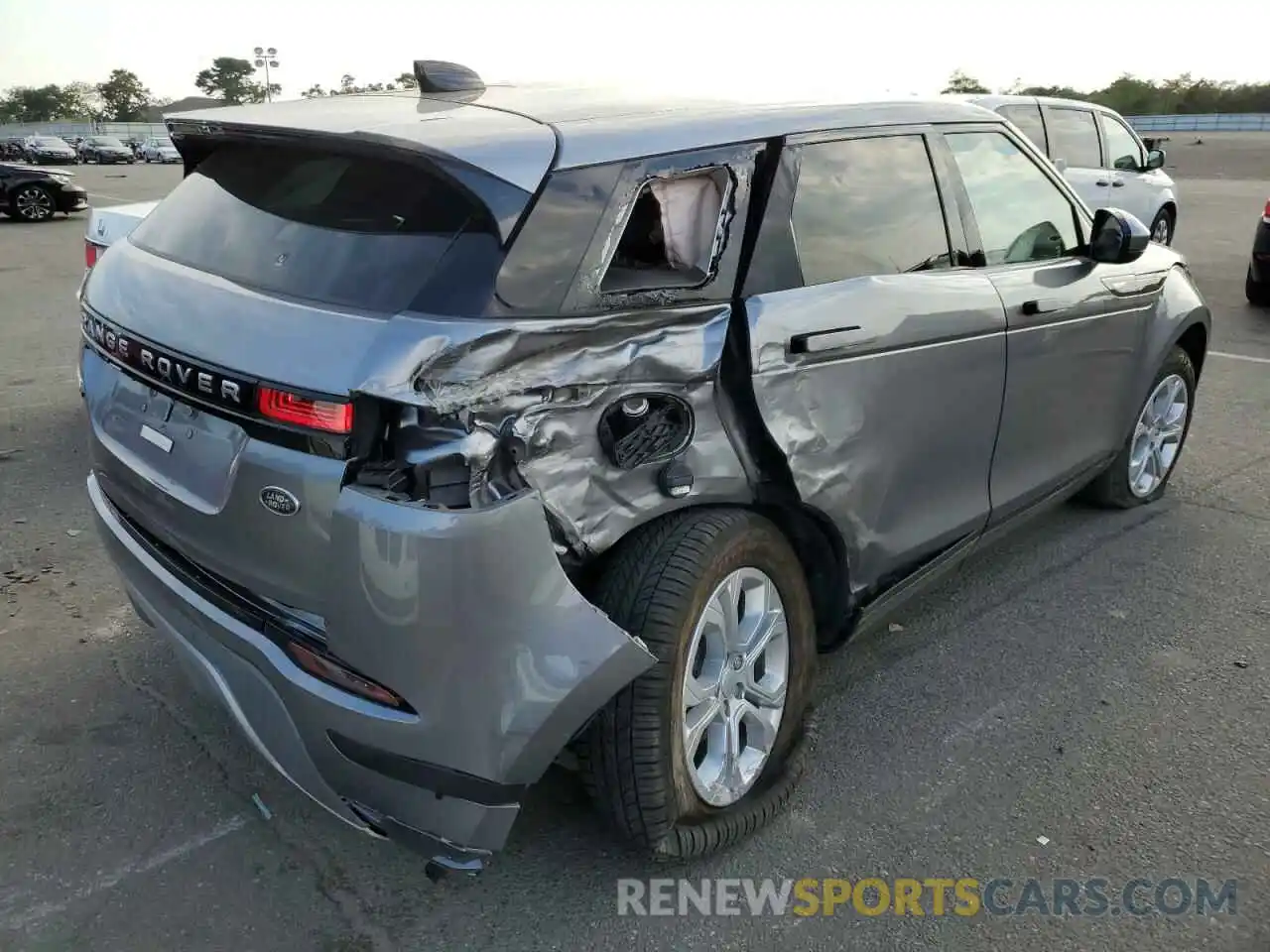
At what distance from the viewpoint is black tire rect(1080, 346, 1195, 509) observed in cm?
464

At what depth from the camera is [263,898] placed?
8.09 feet

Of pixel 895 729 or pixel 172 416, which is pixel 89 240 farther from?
pixel 895 729

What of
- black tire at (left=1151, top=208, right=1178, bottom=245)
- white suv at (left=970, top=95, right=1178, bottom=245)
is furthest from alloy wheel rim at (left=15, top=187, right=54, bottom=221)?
black tire at (left=1151, top=208, right=1178, bottom=245)

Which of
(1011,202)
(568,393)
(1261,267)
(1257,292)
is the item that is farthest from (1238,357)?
(568,393)

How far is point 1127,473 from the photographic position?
187 inches

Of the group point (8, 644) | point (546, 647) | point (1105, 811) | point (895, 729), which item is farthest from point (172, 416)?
point (1105, 811)

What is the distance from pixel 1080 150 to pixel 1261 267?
2233 millimetres

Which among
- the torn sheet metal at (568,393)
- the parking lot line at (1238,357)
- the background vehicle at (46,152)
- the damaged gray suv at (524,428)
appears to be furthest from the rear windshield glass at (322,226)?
the background vehicle at (46,152)

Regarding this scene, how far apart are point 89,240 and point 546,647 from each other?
16.8ft

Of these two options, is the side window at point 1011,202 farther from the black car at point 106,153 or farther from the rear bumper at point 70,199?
the black car at point 106,153

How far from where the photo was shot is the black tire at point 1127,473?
464cm

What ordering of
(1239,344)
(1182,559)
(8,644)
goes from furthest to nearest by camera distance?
(1239,344) < (1182,559) < (8,644)

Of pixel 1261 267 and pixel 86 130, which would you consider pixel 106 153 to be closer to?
pixel 86 130

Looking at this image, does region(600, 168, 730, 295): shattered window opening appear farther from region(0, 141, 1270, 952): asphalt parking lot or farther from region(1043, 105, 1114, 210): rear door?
region(1043, 105, 1114, 210): rear door
